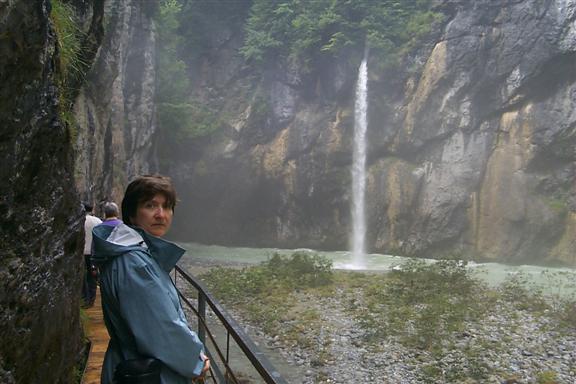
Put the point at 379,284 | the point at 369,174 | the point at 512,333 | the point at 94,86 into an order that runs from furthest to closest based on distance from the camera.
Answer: the point at 369,174, the point at 379,284, the point at 94,86, the point at 512,333

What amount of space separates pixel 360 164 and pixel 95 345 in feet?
66.8

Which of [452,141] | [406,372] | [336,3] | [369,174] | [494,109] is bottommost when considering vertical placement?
[406,372]

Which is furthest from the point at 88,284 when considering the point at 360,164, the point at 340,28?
the point at 340,28

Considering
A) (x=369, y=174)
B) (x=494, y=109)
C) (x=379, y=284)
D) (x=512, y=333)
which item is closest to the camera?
(x=512, y=333)

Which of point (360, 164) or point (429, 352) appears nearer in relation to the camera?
point (429, 352)

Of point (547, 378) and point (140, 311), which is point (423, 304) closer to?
point (547, 378)

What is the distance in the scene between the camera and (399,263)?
1955 centimetres

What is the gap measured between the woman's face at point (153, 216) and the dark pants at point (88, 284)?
4025 mm

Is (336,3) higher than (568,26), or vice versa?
(336,3)

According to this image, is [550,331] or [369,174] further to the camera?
[369,174]

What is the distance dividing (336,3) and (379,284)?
1610cm

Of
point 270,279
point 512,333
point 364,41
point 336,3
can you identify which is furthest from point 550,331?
point 336,3

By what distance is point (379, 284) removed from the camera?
1436cm

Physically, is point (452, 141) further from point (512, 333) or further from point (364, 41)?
point (512, 333)
